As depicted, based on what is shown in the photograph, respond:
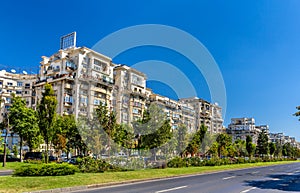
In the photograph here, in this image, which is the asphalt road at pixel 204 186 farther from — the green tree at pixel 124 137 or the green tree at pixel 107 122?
the green tree at pixel 124 137

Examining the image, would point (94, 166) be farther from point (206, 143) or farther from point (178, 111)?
point (178, 111)

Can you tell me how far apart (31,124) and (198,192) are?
2858 cm

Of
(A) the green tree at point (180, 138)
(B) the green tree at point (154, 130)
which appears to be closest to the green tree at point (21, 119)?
(B) the green tree at point (154, 130)

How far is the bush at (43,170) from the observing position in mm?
16948

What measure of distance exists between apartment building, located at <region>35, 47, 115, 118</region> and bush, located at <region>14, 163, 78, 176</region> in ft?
133

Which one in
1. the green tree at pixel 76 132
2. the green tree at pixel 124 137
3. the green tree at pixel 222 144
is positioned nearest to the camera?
the green tree at pixel 76 132

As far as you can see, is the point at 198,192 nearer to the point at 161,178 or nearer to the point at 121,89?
the point at 161,178

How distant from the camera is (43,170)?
56.4ft

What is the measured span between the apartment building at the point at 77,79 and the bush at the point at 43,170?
40570mm

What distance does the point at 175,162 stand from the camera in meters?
29.5

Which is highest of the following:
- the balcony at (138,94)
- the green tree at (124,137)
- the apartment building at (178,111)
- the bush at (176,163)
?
the balcony at (138,94)

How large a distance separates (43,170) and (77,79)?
4570cm

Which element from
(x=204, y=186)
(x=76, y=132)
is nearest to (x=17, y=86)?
(x=76, y=132)

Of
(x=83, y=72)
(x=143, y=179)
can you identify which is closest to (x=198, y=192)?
(x=143, y=179)
